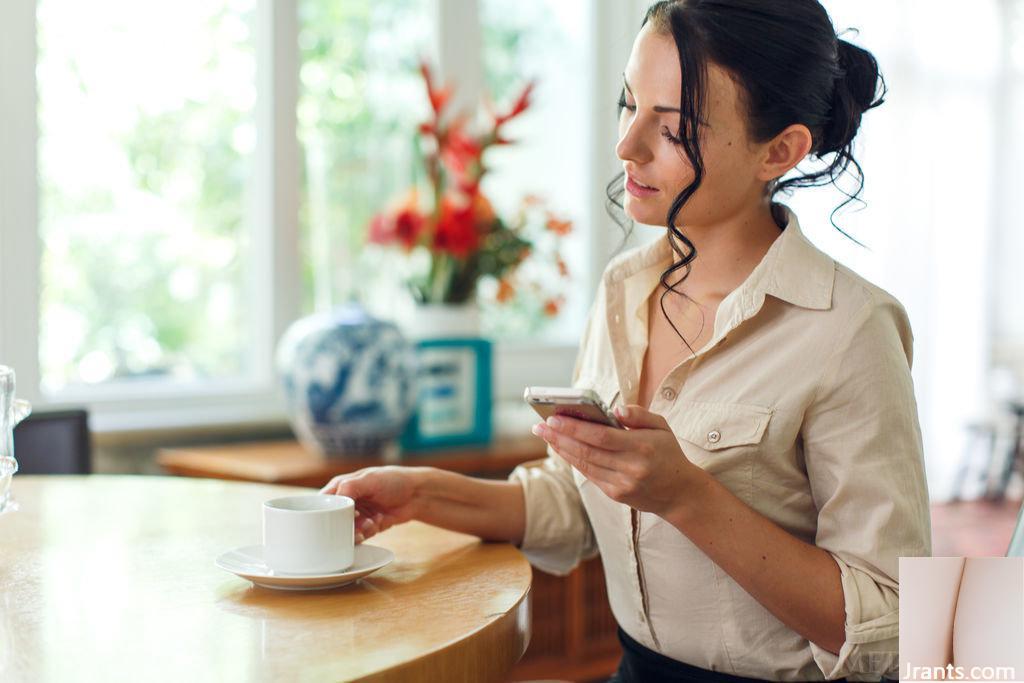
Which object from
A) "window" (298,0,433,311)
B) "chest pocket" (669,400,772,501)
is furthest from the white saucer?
"window" (298,0,433,311)

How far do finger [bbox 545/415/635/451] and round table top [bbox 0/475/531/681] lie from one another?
161mm

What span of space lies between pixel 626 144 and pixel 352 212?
1867 mm

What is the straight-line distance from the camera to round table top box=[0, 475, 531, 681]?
83 centimetres

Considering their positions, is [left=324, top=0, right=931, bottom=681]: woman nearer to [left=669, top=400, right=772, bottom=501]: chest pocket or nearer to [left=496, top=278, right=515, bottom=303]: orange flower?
[left=669, top=400, right=772, bottom=501]: chest pocket

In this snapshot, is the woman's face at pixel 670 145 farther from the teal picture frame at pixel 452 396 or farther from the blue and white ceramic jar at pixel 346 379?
the teal picture frame at pixel 452 396

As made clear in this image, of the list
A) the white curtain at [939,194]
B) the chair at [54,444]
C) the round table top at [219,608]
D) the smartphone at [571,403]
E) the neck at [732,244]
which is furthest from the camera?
the white curtain at [939,194]

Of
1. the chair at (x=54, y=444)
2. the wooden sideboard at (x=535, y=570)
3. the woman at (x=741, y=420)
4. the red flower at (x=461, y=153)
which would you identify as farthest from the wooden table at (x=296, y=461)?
the woman at (x=741, y=420)

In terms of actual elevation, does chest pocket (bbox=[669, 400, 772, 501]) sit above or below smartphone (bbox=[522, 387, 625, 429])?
below

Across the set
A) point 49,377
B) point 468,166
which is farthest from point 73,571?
point 468,166

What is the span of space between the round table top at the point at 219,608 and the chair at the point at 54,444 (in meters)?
0.53

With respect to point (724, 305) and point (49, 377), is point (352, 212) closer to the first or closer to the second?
point (49, 377)

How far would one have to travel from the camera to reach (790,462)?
1174mm

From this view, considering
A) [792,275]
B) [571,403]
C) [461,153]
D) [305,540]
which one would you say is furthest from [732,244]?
[461,153]

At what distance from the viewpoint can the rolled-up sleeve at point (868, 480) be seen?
1087mm
